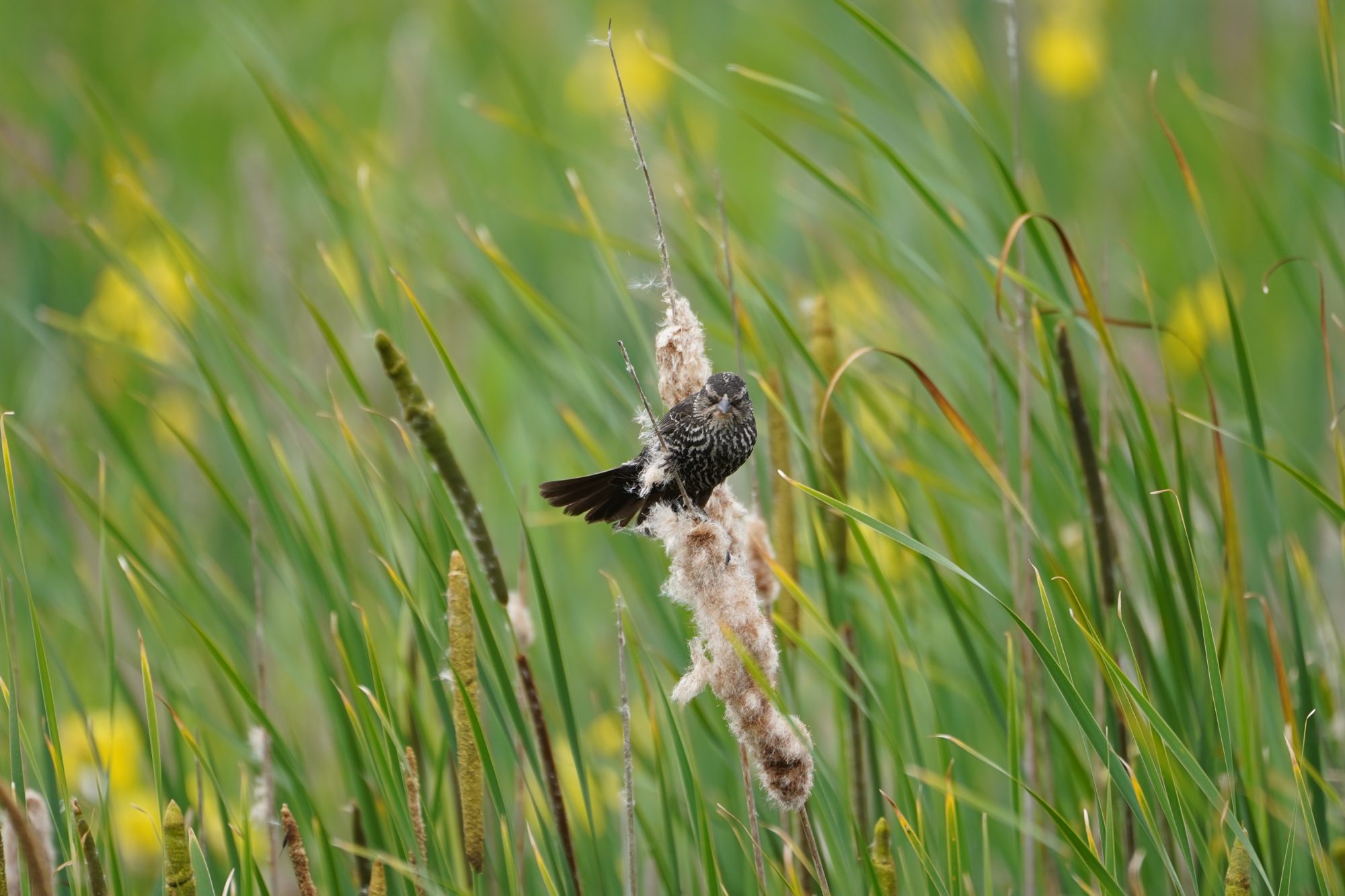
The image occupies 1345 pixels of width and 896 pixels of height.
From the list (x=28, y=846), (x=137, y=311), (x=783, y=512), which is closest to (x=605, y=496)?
(x=783, y=512)

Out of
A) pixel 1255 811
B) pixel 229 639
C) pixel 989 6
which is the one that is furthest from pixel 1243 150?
pixel 229 639

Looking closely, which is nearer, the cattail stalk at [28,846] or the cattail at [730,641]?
the cattail stalk at [28,846]

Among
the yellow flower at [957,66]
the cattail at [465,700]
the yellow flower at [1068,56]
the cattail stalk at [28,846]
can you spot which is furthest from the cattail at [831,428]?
the yellow flower at [1068,56]

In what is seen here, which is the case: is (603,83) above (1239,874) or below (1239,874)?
above

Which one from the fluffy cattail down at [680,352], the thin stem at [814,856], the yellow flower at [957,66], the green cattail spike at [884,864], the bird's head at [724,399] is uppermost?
the yellow flower at [957,66]

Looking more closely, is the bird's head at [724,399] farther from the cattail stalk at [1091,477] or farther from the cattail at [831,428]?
the cattail stalk at [1091,477]

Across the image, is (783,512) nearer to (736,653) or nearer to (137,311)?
(736,653)

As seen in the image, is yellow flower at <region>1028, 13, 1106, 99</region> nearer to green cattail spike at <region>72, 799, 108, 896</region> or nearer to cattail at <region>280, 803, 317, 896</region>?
cattail at <region>280, 803, 317, 896</region>

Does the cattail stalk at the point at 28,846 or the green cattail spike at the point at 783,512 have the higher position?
the green cattail spike at the point at 783,512
